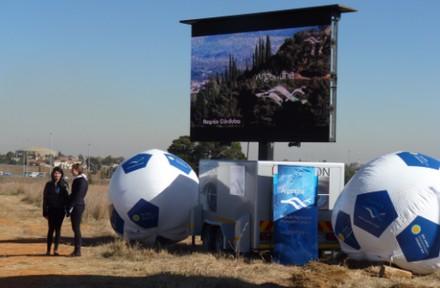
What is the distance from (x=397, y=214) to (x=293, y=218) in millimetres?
2272

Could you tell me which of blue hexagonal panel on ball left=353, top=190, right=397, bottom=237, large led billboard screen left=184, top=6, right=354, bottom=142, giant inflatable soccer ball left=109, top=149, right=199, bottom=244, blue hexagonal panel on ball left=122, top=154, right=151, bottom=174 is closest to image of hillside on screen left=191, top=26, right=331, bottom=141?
large led billboard screen left=184, top=6, right=354, bottom=142

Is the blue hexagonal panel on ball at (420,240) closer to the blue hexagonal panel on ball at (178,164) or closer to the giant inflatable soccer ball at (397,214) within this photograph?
the giant inflatable soccer ball at (397,214)

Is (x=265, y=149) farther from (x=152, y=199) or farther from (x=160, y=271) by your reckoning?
(x=160, y=271)

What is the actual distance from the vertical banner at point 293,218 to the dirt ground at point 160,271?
0.56 meters

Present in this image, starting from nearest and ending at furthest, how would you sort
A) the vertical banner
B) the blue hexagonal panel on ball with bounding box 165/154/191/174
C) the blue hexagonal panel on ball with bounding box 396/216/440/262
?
1. the blue hexagonal panel on ball with bounding box 396/216/440/262
2. the vertical banner
3. the blue hexagonal panel on ball with bounding box 165/154/191/174

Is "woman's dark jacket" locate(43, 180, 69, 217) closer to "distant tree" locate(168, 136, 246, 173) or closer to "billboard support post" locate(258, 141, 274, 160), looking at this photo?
"billboard support post" locate(258, 141, 274, 160)

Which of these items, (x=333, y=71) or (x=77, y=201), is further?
(x=333, y=71)

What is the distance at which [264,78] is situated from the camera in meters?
20.0

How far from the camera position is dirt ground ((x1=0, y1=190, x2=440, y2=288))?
38.4ft

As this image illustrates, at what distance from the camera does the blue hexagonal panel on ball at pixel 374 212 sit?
514 inches

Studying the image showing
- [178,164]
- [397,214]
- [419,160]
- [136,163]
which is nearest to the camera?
[397,214]

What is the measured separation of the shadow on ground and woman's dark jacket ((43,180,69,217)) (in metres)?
2.93

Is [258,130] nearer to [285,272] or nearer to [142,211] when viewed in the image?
[142,211]

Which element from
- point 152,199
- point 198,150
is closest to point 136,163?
point 152,199
